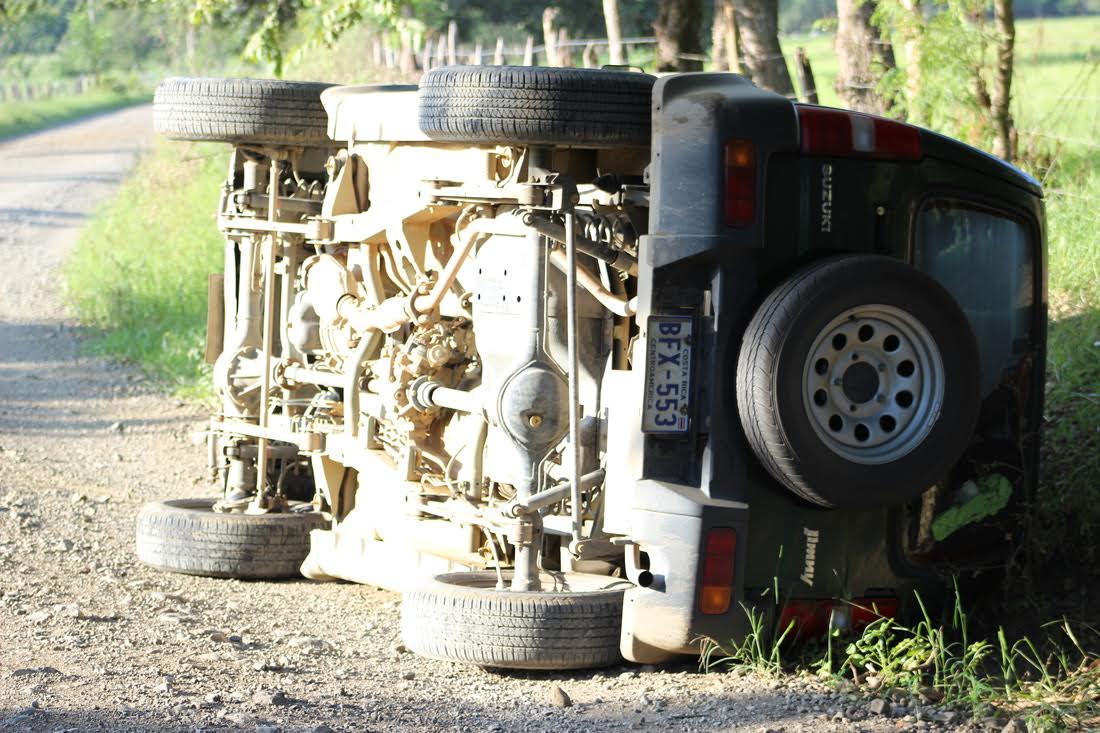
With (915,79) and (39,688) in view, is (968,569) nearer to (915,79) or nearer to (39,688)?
(39,688)

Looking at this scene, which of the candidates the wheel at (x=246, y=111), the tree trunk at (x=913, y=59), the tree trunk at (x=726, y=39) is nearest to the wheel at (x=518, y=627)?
the wheel at (x=246, y=111)

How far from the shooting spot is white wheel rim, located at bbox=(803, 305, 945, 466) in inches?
184

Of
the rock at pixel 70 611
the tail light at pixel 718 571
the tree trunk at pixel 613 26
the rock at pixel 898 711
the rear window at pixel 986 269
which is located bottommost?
the rock at pixel 70 611

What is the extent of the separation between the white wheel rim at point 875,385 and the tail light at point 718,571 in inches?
16.5

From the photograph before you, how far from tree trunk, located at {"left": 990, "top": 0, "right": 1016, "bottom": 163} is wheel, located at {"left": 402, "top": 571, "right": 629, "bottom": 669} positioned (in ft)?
19.1

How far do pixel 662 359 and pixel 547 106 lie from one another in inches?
33.6

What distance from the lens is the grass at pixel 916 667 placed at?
471 cm

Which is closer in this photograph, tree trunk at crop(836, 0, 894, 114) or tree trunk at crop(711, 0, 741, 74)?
tree trunk at crop(836, 0, 894, 114)

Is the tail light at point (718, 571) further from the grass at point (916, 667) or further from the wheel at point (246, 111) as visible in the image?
the wheel at point (246, 111)

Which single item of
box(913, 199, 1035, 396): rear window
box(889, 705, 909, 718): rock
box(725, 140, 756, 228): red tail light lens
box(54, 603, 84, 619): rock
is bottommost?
box(54, 603, 84, 619): rock

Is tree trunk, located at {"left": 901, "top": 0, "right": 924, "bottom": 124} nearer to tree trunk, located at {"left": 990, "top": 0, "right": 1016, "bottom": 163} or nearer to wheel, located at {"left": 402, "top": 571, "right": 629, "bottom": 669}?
tree trunk, located at {"left": 990, "top": 0, "right": 1016, "bottom": 163}

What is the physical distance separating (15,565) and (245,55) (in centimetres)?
725

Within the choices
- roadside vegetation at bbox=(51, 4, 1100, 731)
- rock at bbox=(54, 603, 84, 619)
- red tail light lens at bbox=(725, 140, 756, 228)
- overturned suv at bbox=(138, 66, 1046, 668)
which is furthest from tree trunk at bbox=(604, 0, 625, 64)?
red tail light lens at bbox=(725, 140, 756, 228)

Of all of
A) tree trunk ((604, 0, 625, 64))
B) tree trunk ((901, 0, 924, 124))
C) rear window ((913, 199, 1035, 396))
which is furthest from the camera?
tree trunk ((604, 0, 625, 64))
